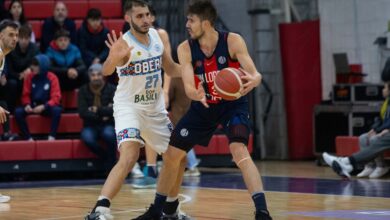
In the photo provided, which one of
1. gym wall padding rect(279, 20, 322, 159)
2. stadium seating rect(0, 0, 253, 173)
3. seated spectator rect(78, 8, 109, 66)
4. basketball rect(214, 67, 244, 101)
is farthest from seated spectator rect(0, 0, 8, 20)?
basketball rect(214, 67, 244, 101)

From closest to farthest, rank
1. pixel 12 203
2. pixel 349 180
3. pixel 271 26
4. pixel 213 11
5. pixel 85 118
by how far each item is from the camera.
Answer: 1. pixel 213 11
2. pixel 12 203
3. pixel 349 180
4. pixel 85 118
5. pixel 271 26

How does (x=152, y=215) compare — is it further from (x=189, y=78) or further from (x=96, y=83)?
(x=96, y=83)

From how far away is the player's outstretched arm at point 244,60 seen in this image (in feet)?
19.6

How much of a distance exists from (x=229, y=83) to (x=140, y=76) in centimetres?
120

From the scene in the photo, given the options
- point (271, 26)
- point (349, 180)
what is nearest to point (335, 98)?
Result: point (271, 26)

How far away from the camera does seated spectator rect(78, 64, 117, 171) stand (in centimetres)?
1159

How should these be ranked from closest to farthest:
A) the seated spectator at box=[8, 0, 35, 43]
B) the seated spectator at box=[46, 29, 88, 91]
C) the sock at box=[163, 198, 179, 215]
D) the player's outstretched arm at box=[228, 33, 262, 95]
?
the player's outstretched arm at box=[228, 33, 262, 95] < the sock at box=[163, 198, 179, 215] < the seated spectator at box=[46, 29, 88, 91] < the seated spectator at box=[8, 0, 35, 43]

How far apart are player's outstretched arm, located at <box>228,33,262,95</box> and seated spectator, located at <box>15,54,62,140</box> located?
19.9ft

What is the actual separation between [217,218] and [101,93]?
542 cm

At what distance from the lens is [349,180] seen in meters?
10.7

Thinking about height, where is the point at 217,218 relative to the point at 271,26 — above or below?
below

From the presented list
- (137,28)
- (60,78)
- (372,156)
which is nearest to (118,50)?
(137,28)

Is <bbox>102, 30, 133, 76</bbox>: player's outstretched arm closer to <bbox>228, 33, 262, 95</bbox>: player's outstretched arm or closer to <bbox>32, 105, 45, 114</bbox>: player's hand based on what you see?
<bbox>228, 33, 262, 95</bbox>: player's outstretched arm

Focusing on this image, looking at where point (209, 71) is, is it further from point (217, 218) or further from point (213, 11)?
point (217, 218)
